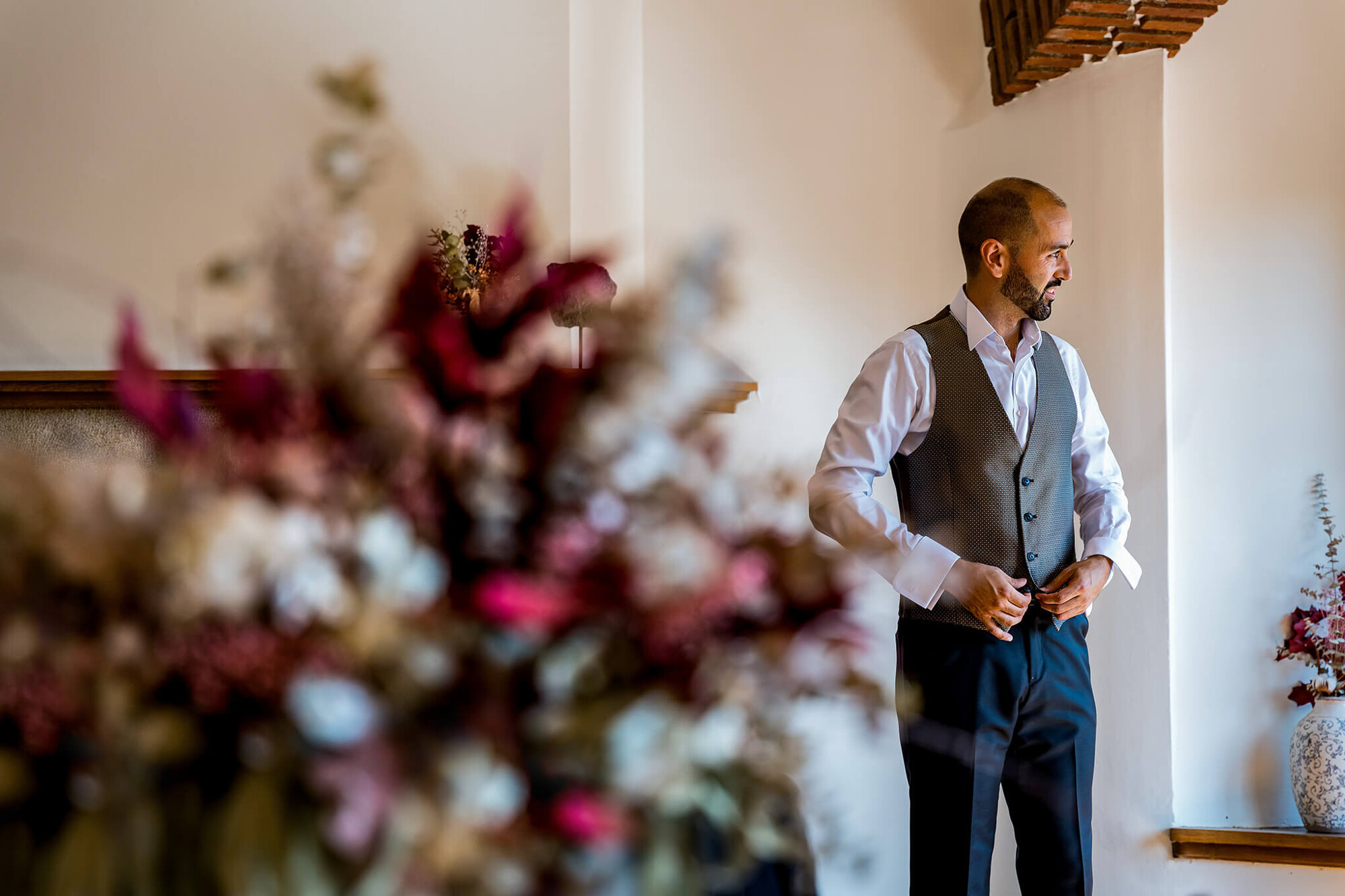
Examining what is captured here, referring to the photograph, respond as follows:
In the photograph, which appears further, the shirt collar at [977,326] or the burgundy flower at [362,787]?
the shirt collar at [977,326]

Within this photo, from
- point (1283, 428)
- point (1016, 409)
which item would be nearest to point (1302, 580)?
point (1283, 428)

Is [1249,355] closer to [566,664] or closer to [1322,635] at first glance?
[1322,635]

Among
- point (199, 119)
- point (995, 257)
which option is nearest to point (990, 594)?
point (995, 257)

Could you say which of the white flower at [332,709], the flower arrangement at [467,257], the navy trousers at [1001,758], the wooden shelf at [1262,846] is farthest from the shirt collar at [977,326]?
the white flower at [332,709]

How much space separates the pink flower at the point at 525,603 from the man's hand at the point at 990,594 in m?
1.52

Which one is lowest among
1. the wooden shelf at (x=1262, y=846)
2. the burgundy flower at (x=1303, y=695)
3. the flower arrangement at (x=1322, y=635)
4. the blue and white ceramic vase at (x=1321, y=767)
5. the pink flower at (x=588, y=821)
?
the wooden shelf at (x=1262, y=846)

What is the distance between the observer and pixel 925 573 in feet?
6.29

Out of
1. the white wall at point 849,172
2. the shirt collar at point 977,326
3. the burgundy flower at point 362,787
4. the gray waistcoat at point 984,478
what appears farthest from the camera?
the white wall at point 849,172

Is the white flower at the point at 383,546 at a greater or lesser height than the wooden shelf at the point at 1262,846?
greater

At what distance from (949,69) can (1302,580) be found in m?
1.62

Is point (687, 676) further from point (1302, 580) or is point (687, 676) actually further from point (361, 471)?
point (1302, 580)

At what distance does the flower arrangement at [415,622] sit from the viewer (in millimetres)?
407

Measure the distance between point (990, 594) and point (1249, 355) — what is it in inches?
60.5

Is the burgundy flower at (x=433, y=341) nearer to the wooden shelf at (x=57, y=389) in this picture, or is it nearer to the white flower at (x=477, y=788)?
the white flower at (x=477, y=788)
